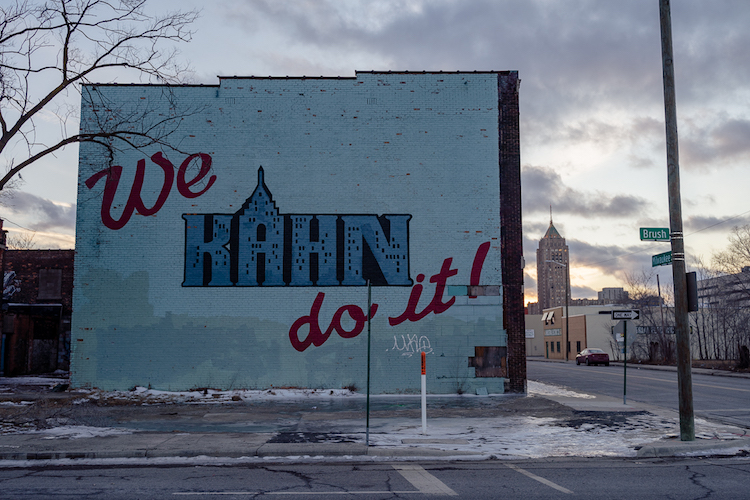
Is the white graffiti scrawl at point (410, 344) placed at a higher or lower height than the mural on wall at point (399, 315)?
lower

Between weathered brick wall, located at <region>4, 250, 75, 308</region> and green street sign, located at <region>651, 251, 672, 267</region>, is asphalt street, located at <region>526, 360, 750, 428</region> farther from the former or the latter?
weathered brick wall, located at <region>4, 250, 75, 308</region>

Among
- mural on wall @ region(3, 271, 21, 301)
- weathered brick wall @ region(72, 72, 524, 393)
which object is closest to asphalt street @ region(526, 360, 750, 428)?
weathered brick wall @ region(72, 72, 524, 393)

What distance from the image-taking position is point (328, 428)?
1371cm

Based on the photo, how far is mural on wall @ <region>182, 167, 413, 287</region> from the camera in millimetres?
21969

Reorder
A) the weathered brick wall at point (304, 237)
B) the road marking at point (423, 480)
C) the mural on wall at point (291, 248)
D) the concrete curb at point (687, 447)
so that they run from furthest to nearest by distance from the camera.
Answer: the mural on wall at point (291, 248), the weathered brick wall at point (304, 237), the concrete curb at point (687, 447), the road marking at point (423, 480)

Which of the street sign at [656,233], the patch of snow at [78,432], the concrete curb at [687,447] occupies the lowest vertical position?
the patch of snow at [78,432]

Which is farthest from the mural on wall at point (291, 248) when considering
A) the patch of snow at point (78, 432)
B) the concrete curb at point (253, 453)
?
the concrete curb at point (253, 453)

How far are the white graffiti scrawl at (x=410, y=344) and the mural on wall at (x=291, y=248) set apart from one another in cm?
192

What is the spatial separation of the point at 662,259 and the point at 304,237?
12.8 meters

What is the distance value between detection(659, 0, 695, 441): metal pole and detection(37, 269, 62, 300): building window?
3103cm

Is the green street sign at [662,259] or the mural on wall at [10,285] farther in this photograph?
the mural on wall at [10,285]

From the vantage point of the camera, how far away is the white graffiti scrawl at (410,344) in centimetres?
2167

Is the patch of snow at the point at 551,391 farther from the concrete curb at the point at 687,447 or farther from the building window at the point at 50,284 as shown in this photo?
the building window at the point at 50,284

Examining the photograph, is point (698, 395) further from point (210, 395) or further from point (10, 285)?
point (10, 285)
